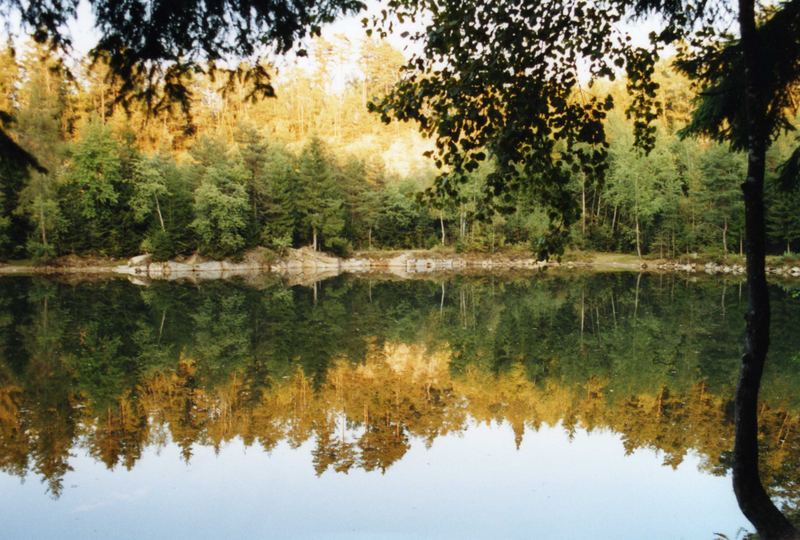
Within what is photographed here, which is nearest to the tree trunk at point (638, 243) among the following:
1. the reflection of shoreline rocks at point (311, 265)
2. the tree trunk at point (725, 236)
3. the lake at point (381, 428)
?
the tree trunk at point (725, 236)

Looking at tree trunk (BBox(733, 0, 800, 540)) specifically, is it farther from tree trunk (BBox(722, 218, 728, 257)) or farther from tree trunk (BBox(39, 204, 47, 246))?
tree trunk (BBox(39, 204, 47, 246))

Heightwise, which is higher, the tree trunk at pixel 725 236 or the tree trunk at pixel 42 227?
the tree trunk at pixel 42 227

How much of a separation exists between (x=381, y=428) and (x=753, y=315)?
6676 millimetres

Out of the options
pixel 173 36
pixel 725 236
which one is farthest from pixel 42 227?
pixel 725 236

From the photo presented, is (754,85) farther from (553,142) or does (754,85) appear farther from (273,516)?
(273,516)

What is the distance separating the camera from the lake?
267 inches

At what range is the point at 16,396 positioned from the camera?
11.1 meters

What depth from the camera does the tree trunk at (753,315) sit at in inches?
157

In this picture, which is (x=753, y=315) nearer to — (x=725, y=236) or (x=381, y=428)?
(x=381, y=428)

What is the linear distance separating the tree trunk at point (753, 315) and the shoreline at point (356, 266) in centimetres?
3687

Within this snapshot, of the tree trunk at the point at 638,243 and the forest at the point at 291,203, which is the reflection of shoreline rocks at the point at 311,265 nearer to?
the forest at the point at 291,203

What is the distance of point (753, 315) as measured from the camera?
4086mm

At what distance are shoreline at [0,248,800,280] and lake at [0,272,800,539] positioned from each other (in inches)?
987

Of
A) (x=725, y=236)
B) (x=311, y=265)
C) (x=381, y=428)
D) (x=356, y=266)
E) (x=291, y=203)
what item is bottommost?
(x=381, y=428)
